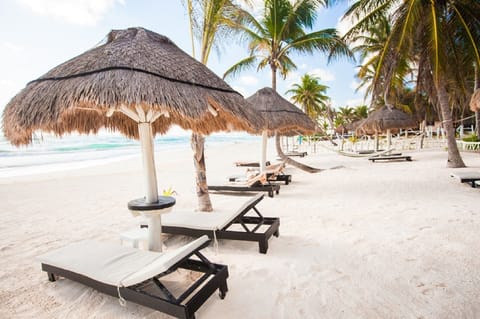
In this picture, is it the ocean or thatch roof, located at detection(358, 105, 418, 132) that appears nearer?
the ocean

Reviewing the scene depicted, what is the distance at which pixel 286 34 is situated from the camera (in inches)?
353

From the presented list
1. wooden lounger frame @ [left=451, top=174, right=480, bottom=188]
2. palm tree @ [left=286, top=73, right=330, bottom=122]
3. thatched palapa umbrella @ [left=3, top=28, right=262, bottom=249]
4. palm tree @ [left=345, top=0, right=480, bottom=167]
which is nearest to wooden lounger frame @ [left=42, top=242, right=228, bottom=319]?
thatched palapa umbrella @ [left=3, top=28, right=262, bottom=249]

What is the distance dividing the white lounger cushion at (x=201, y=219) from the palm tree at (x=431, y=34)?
21.6ft

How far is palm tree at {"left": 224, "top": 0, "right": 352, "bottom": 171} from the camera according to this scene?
8.70 meters

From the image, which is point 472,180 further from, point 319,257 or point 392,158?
point 392,158

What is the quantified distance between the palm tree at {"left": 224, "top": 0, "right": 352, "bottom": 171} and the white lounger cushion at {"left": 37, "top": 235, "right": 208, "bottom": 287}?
22.8 ft

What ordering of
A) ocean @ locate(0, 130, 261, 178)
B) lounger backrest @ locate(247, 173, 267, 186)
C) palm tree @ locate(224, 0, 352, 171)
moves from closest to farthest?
ocean @ locate(0, 130, 261, 178) → lounger backrest @ locate(247, 173, 267, 186) → palm tree @ locate(224, 0, 352, 171)

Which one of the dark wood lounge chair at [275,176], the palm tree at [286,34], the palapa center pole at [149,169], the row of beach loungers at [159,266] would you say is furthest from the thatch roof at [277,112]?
the palapa center pole at [149,169]

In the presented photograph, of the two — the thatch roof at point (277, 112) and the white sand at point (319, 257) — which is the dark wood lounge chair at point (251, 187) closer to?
the white sand at point (319, 257)

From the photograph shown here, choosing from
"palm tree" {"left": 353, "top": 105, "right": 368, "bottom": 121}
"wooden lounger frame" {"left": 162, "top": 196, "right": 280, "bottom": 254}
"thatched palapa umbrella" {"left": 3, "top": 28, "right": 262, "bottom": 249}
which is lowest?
"wooden lounger frame" {"left": 162, "top": 196, "right": 280, "bottom": 254}

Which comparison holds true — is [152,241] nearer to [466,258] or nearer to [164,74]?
[164,74]

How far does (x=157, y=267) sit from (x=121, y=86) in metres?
1.51

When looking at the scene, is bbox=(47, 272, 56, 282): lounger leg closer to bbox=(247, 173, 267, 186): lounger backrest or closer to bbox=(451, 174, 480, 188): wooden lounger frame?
bbox=(247, 173, 267, 186): lounger backrest

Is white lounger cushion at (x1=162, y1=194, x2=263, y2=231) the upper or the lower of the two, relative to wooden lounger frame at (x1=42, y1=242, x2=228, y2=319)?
upper
